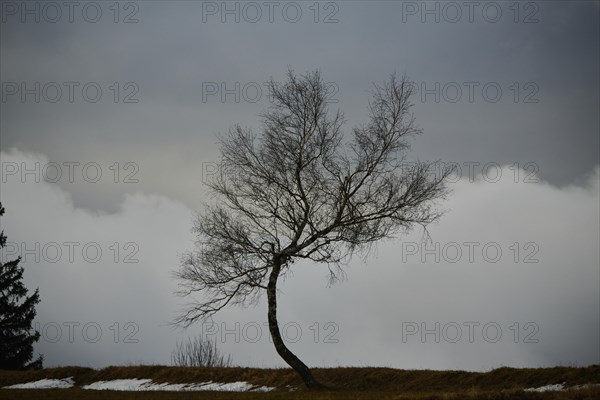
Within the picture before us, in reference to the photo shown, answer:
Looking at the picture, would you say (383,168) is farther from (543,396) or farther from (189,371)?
(189,371)

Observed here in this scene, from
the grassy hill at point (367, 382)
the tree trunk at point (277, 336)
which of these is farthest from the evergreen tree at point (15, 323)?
the tree trunk at point (277, 336)

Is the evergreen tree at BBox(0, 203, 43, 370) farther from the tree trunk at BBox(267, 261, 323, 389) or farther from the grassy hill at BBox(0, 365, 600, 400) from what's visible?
the tree trunk at BBox(267, 261, 323, 389)

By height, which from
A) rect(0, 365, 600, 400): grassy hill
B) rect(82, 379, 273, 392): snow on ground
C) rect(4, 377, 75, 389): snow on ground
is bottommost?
rect(4, 377, 75, 389): snow on ground

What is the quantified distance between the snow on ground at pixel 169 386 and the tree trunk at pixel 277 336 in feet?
6.50

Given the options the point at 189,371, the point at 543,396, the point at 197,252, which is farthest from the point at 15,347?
the point at 543,396

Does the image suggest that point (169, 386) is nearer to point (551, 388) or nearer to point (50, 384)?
point (50, 384)

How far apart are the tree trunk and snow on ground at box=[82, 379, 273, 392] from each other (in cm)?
198

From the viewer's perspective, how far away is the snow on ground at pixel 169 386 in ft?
86.8

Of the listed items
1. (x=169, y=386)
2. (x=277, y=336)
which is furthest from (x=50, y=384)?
(x=277, y=336)

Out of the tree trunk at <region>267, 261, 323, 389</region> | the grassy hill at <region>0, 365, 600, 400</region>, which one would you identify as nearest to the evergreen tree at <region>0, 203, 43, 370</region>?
the grassy hill at <region>0, 365, 600, 400</region>

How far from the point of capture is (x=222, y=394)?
901 inches

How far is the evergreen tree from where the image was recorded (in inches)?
1838

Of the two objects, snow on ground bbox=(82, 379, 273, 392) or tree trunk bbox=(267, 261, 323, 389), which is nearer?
tree trunk bbox=(267, 261, 323, 389)

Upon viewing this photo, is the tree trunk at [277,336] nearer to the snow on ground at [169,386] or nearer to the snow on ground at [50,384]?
the snow on ground at [169,386]
